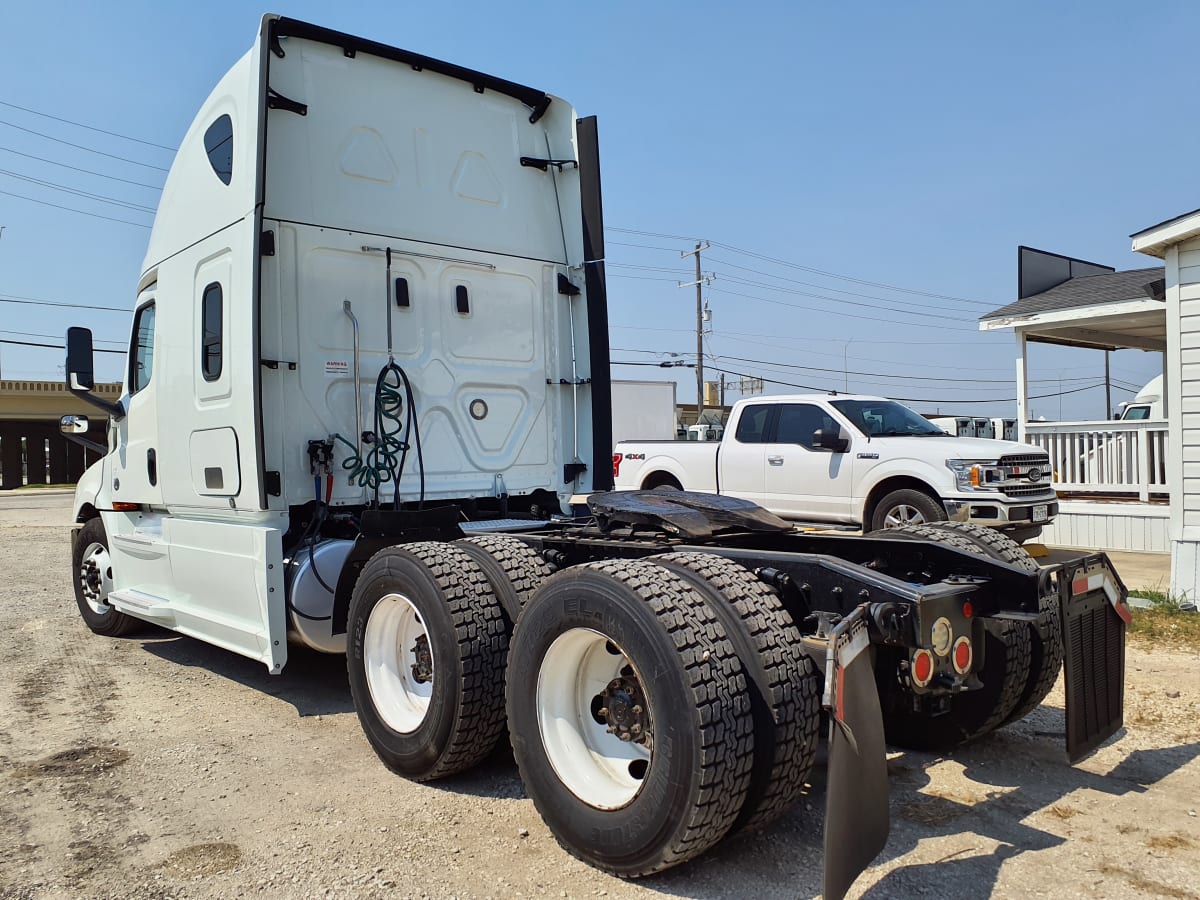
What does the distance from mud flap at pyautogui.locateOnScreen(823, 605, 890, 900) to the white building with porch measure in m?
10.3

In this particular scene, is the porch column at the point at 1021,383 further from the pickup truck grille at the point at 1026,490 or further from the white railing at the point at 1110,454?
the pickup truck grille at the point at 1026,490

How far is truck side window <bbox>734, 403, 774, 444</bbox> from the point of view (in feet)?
40.7

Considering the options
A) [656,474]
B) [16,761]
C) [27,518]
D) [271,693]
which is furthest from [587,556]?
[27,518]

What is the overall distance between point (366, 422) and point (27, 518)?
19.8 meters

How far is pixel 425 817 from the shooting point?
A: 3822 mm

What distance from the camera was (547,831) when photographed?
3.65 metres

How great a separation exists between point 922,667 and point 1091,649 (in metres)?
0.90

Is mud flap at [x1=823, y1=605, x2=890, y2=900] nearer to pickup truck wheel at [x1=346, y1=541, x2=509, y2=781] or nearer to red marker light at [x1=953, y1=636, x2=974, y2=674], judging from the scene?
red marker light at [x1=953, y1=636, x2=974, y2=674]

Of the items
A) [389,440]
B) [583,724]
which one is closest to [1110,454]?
[389,440]

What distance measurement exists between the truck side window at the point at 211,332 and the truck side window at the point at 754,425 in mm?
8123

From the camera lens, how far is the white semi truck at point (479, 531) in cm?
307

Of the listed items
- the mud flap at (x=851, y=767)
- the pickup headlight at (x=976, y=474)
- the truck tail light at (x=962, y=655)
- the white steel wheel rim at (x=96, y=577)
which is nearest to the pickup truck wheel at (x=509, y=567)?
the mud flap at (x=851, y=767)

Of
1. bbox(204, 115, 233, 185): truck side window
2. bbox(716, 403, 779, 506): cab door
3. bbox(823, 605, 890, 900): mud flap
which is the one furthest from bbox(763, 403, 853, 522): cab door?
bbox(823, 605, 890, 900): mud flap

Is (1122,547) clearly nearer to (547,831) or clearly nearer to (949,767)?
(949,767)
